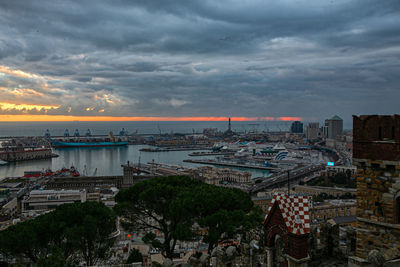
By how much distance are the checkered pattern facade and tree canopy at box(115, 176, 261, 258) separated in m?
1.88

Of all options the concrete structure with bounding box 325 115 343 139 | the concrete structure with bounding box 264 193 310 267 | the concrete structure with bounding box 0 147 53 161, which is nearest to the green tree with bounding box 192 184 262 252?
the concrete structure with bounding box 264 193 310 267

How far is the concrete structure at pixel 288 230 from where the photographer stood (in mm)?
2023

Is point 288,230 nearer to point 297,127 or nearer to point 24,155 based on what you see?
point 24,155

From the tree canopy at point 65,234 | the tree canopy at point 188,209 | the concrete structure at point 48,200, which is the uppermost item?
the tree canopy at point 188,209

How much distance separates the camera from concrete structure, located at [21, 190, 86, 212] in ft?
43.6

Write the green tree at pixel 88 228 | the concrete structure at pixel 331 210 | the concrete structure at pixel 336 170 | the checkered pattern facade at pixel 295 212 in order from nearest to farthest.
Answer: the checkered pattern facade at pixel 295 212, the green tree at pixel 88 228, the concrete structure at pixel 331 210, the concrete structure at pixel 336 170

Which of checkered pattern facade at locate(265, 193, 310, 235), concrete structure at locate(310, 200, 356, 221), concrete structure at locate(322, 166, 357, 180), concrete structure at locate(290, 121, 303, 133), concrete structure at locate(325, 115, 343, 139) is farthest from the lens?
concrete structure at locate(290, 121, 303, 133)

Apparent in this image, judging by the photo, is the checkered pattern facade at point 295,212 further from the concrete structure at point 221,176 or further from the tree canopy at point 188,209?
the concrete structure at point 221,176

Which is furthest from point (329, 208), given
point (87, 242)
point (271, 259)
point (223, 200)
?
point (271, 259)

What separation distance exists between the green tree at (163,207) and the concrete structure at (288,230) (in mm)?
1833

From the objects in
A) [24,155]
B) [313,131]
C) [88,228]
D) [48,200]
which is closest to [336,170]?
[48,200]

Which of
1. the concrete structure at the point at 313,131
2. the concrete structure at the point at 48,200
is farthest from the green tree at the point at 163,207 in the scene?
the concrete structure at the point at 313,131

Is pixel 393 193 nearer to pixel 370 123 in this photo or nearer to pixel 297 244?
pixel 370 123

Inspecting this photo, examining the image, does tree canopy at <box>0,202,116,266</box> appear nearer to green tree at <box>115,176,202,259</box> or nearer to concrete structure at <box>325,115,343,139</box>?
green tree at <box>115,176,202,259</box>
